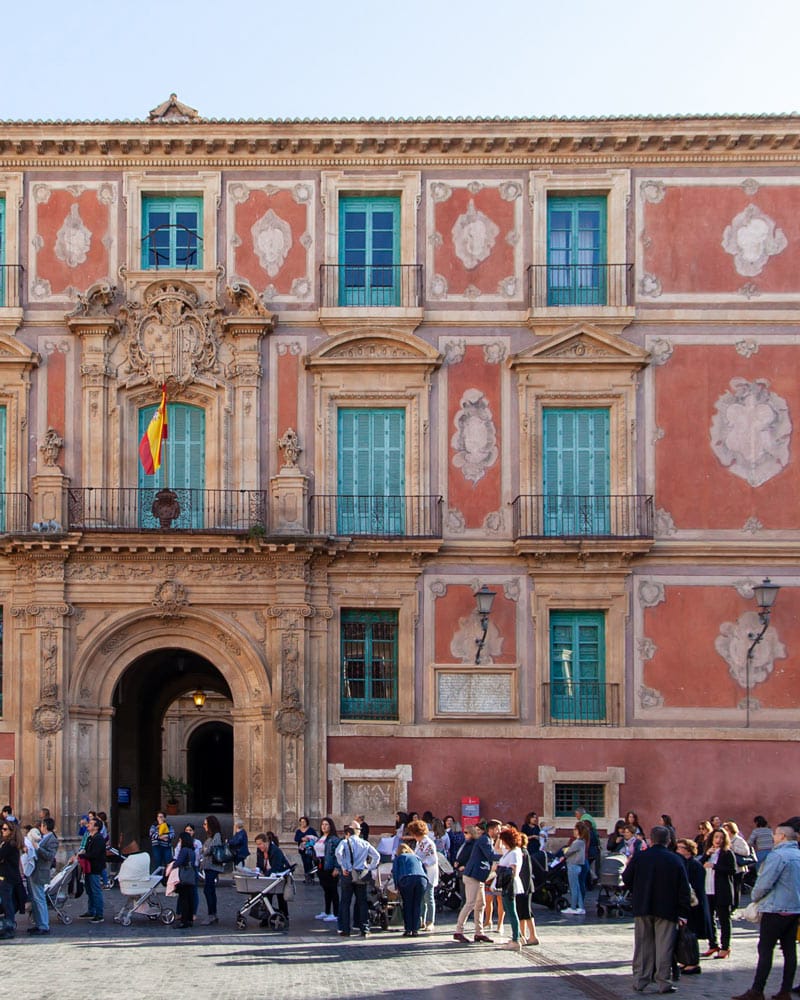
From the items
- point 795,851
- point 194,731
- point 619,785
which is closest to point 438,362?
point 619,785

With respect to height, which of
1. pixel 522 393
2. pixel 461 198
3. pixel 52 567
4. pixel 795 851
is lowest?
pixel 795 851

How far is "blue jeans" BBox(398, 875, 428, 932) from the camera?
65.0ft

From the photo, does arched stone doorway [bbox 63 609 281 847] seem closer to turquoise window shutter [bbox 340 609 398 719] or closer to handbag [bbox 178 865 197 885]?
turquoise window shutter [bbox 340 609 398 719]

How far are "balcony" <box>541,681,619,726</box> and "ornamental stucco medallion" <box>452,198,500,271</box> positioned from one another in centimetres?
788

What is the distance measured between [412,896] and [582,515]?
11.0 m

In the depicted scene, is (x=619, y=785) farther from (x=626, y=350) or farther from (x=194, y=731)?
(x=194, y=731)

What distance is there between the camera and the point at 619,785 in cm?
2872

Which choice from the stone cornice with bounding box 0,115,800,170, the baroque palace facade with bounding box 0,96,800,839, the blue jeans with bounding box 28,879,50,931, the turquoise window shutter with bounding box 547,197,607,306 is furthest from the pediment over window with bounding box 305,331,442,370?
the blue jeans with bounding box 28,879,50,931

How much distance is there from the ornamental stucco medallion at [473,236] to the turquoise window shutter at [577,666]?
670 cm

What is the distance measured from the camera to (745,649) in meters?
29.1

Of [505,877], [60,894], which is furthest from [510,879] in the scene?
[60,894]

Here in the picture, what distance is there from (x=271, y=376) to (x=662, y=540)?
25.2ft

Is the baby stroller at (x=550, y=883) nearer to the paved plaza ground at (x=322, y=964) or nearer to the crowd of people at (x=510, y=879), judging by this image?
the crowd of people at (x=510, y=879)

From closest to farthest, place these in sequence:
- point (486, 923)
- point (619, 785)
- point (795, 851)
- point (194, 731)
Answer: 1. point (795, 851)
2. point (486, 923)
3. point (619, 785)
4. point (194, 731)
